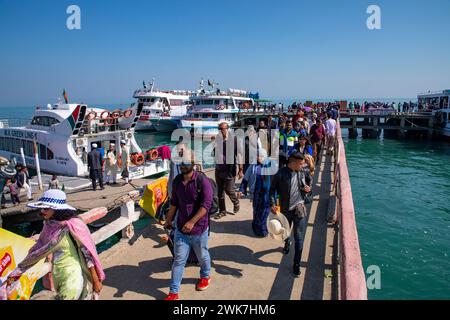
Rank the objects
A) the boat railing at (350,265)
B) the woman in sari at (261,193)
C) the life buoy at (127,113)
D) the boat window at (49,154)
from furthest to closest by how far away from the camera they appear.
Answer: the life buoy at (127,113) → the boat window at (49,154) → the woman in sari at (261,193) → the boat railing at (350,265)

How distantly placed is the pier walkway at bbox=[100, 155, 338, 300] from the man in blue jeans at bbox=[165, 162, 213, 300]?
19.1 inches

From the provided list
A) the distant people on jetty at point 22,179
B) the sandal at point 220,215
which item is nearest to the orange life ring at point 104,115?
the distant people on jetty at point 22,179

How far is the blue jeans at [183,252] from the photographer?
3.71 meters

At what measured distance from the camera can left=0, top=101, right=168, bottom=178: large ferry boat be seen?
14.8 m

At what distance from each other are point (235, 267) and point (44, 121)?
15397 mm


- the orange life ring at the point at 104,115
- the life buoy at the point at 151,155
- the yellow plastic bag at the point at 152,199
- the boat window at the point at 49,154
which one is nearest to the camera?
the yellow plastic bag at the point at 152,199

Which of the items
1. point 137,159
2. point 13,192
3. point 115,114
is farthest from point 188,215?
point 115,114

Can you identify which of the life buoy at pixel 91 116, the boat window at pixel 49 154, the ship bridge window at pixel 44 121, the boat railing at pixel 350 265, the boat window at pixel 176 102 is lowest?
the boat window at pixel 49 154

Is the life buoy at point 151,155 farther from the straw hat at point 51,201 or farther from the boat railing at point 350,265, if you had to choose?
the straw hat at point 51,201

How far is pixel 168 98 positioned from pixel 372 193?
35.6 metres

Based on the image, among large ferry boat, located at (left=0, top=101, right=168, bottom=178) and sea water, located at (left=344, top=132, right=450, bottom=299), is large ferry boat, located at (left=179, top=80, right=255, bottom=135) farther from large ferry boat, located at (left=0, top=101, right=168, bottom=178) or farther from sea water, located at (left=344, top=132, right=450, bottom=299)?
large ferry boat, located at (left=0, top=101, right=168, bottom=178)

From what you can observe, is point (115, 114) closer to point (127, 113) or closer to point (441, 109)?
point (127, 113)

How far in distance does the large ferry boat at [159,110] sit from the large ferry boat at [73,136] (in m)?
22.8

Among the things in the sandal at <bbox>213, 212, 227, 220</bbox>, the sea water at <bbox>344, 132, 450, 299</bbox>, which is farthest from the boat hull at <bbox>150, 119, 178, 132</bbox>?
the sandal at <bbox>213, 212, 227, 220</bbox>
